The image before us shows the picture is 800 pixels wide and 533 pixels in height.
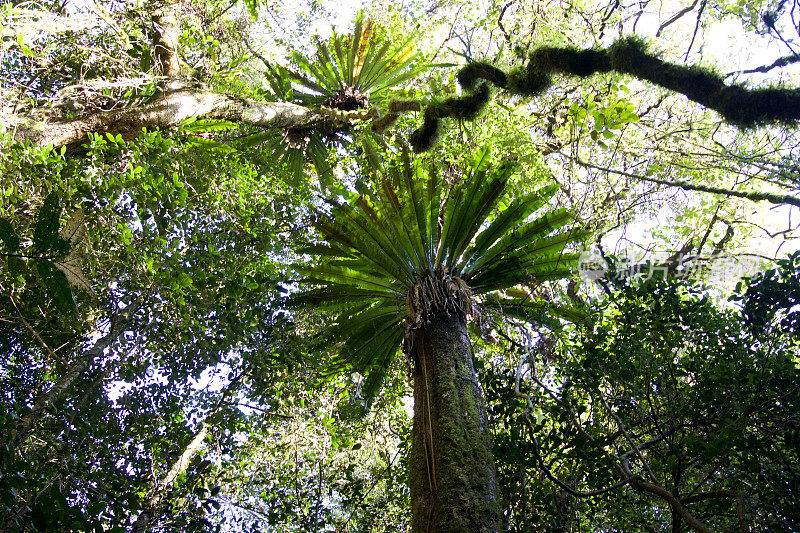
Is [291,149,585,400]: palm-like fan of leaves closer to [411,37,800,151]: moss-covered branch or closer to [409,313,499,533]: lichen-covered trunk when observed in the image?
[409,313,499,533]: lichen-covered trunk

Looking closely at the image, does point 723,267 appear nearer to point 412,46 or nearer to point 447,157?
point 447,157

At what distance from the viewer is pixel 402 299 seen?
154 inches

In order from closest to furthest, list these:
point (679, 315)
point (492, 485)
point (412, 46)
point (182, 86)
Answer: point (492, 485) → point (679, 315) → point (182, 86) → point (412, 46)

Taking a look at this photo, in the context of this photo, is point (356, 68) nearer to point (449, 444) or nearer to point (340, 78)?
point (340, 78)

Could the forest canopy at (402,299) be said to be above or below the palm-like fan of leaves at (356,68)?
below

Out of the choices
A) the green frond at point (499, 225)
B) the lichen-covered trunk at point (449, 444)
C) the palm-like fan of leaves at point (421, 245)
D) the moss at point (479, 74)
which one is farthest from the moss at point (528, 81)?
the lichen-covered trunk at point (449, 444)

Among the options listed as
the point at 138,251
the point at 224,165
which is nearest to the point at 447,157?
the point at 224,165

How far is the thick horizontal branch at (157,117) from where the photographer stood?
3369 millimetres

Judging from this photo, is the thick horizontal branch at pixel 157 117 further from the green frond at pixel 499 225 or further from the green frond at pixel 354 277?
the green frond at pixel 499 225

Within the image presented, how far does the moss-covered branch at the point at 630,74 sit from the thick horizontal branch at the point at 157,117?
207 centimetres

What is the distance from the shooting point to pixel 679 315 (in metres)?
3.13

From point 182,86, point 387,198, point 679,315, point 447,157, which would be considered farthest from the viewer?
point 447,157

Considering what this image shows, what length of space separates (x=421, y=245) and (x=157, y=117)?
258cm

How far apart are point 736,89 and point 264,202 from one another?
4268 millimetres
